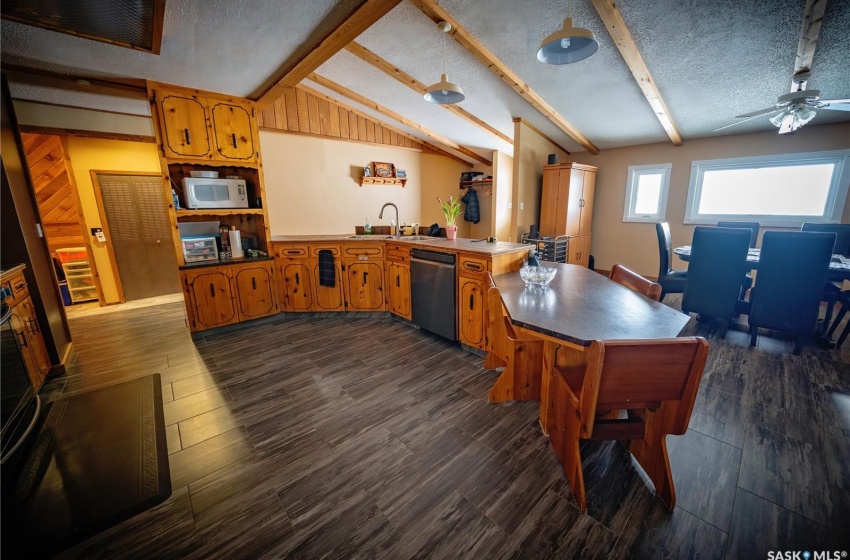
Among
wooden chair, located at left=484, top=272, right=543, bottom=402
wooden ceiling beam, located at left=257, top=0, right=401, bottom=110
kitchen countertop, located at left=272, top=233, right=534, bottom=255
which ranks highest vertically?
wooden ceiling beam, located at left=257, top=0, right=401, bottom=110

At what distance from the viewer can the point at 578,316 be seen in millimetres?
1410

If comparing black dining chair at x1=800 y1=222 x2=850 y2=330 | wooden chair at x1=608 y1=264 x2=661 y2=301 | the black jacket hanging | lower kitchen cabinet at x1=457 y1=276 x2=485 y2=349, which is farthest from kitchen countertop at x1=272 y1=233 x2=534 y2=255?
the black jacket hanging

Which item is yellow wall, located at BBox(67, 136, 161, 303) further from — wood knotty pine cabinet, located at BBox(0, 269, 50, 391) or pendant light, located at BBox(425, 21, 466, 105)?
pendant light, located at BBox(425, 21, 466, 105)

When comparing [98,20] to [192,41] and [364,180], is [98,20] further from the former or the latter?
[364,180]

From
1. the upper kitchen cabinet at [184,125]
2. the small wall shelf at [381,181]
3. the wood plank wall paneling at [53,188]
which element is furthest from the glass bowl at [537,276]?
the wood plank wall paneling at [53,188]

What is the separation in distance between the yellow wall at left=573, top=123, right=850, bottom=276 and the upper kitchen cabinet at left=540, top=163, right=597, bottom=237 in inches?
17.1

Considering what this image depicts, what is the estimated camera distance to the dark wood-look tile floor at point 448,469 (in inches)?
48.9

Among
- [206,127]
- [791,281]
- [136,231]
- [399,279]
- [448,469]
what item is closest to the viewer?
[448,469]

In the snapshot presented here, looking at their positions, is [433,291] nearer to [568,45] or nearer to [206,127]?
[568,45]

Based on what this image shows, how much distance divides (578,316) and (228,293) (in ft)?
11.4

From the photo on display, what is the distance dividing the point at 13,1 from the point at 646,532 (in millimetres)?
4110

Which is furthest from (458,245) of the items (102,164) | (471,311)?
(102,164)

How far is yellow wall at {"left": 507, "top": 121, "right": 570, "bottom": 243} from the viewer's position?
4.79m

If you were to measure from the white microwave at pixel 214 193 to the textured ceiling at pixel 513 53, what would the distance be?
2.94 ft
